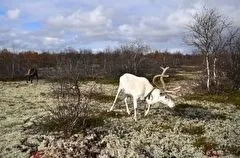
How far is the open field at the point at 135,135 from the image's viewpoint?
16016 millimetres

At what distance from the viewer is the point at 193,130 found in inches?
753

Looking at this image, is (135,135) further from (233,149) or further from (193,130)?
(233,149)

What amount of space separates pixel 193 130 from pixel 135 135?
298cm

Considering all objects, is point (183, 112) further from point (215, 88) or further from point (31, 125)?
point (215, 88)

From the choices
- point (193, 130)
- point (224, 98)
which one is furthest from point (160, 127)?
point (224, 98)

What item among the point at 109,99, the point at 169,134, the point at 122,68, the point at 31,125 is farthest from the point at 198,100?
the point at 122,68

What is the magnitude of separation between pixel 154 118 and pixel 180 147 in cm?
455

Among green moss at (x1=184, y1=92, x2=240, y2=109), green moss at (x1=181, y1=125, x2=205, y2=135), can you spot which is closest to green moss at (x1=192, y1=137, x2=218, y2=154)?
green moss at (x1=181, y1=125, x2=205, y2=135)

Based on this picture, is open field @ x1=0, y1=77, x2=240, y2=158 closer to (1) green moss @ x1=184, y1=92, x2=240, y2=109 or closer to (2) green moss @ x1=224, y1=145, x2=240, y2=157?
(2) green moss @ x1=224, y1=145, x2=240, y2=157

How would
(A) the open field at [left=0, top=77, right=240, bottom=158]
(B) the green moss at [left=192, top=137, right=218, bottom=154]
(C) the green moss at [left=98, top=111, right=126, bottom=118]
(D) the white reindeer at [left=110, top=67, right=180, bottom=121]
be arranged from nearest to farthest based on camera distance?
(A) the open field at [left=0, top=77, right=240, bottom=158], (B) the green moss at [left=192, top=137, right=218, bottom=154], (D) the white reindeer at [left=110, top=67, right=180, bottom=121], (C) the green moss at [left=98, top=111, right=126, bottom=118]

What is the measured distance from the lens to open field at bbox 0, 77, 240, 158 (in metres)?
16.0

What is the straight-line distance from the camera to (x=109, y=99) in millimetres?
29625

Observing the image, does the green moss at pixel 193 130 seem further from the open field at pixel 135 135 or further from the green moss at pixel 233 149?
the green moss at pixel 233 149

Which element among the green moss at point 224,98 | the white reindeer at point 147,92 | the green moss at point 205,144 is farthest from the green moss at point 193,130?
the green moss at point 224,98
